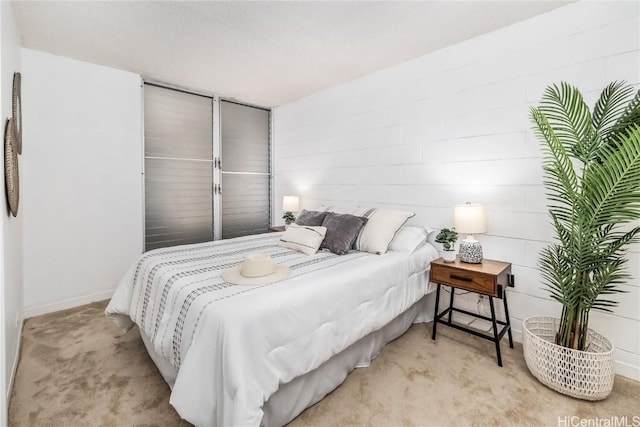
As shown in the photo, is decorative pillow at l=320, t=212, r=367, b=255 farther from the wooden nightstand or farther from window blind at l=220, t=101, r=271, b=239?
A: window blind at l=220, t=101, r=271, b=239

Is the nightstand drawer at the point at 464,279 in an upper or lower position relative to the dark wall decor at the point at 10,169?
lower

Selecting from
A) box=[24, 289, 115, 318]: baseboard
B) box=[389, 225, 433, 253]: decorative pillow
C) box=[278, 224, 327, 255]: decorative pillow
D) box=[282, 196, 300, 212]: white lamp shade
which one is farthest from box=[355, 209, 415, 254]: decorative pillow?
box=[24, 289, 115, 318]: baseboard

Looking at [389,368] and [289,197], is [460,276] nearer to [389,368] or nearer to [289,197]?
[389,368]

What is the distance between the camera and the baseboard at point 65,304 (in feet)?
9.43

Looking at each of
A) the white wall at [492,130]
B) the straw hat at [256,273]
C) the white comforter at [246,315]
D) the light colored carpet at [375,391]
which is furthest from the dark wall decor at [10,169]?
the white wall at [492,130]

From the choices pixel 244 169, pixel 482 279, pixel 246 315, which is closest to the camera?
pixel 246 315

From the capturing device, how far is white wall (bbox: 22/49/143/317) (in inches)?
113

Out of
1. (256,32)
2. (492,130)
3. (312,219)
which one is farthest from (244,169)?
(492,130)

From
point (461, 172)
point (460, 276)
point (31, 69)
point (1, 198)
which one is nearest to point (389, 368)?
point (460, 276)

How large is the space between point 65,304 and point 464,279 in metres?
3.77

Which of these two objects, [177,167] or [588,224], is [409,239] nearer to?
[588,224]

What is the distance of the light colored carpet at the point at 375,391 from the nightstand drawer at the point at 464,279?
509 mm

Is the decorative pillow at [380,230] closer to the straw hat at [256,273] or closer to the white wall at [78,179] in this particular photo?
the straw hat at [256,273]

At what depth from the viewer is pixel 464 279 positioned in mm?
2252
